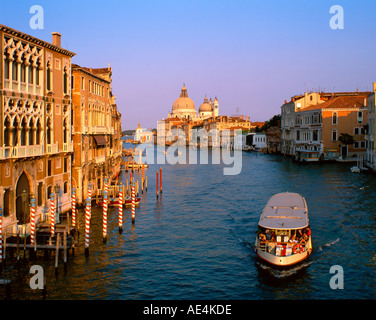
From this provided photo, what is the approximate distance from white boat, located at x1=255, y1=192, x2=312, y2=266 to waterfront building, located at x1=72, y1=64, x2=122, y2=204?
11.3 meters

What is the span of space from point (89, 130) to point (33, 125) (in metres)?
7.52

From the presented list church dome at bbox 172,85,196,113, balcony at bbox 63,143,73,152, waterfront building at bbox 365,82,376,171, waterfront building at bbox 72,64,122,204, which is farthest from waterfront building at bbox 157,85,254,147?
balcony at bbox 63,143,73,152

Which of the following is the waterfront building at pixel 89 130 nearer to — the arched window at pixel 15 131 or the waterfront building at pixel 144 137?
the arched window at pixel 15 131

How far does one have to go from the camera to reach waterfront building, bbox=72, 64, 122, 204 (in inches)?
935

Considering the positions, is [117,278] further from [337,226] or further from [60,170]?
[337,226]

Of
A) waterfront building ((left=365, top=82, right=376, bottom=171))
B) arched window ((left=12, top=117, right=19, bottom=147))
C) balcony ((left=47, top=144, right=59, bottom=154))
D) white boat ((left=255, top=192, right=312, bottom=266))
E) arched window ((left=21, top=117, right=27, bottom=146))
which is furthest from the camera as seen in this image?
waterfront building ((left=365, top=82, right=376, bottom=171))

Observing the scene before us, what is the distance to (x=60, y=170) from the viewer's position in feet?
68.8

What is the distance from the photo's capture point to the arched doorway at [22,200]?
17000 millimetres

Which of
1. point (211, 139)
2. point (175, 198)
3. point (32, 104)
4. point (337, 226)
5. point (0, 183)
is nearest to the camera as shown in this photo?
point (0, 183)

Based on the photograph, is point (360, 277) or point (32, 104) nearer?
point (360, 277)

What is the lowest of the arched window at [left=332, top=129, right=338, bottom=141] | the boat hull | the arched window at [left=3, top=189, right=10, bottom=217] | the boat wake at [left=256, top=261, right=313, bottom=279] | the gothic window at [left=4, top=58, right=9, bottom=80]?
the boat wake at [left=256, top=261, right=313, bottom=279]

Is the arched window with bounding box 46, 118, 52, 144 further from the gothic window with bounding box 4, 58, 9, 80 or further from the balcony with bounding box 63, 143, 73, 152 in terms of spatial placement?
the gothic window with bounding box 4, 58, 9, 80

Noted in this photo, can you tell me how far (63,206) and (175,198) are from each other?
1030cm

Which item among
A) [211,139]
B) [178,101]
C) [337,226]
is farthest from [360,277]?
[178,101]
